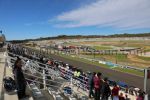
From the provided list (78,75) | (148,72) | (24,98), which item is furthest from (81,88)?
(24,98)

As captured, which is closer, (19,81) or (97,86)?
(19,81)

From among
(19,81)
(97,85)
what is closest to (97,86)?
(97,85)

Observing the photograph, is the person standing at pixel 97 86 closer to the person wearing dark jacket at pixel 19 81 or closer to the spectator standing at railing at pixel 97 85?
the spectator standing at railing at pixel 97 85

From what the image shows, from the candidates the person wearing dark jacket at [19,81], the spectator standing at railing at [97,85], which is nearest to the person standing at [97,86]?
the spectator standing at railing at [97,85]

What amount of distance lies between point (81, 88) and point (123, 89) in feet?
12.2

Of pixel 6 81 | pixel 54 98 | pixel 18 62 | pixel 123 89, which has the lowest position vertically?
pixel 123 89

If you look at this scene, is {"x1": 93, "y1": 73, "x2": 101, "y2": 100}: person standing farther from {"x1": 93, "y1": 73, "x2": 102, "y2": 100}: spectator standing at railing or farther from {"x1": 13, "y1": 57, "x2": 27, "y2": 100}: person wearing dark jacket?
{"x1": 13, "y1": 57, "x2": 27, "y2": 100}: person wearing dark jacket

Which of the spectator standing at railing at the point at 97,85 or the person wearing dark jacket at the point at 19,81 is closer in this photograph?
the person wearing dark jacket at the point at 19,81

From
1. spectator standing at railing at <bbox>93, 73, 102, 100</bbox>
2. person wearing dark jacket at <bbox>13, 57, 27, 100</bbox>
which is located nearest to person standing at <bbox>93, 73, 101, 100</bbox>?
spectator standing at railing at <bbox>93, 73, 102, 100</bbox>

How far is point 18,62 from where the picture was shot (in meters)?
8.29

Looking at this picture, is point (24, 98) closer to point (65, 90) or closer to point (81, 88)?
point (65, 90)

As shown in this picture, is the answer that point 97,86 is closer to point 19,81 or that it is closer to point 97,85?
point 97,85

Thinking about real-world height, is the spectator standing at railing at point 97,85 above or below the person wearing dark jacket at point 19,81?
below

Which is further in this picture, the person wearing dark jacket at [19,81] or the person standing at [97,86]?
the person standing at [97,86]
